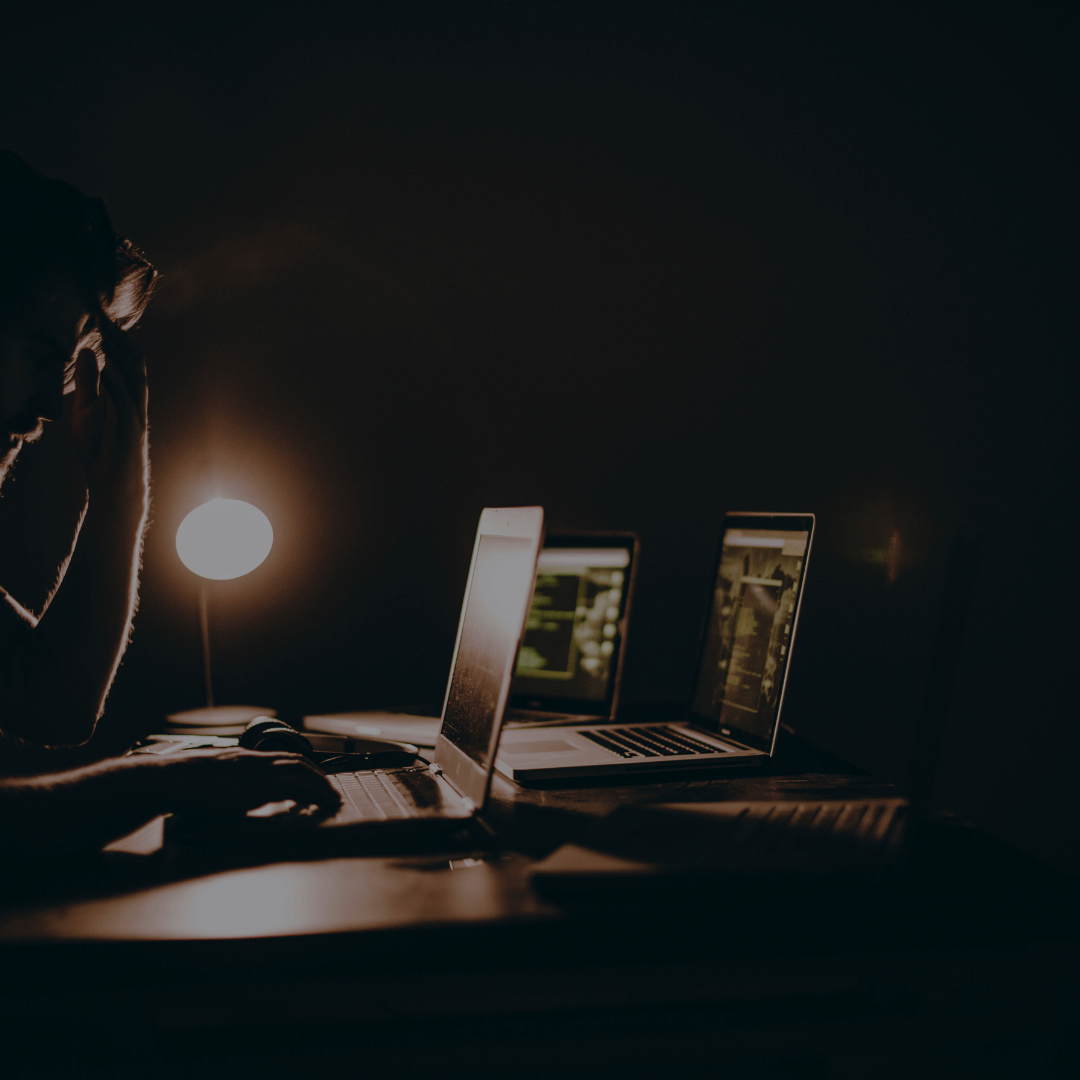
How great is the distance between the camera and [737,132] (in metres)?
1.71

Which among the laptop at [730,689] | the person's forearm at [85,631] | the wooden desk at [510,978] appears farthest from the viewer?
the person's forearm at [85,631]

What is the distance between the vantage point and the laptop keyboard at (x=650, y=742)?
1.12 metres

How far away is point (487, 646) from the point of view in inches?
38.1

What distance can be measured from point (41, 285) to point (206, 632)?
66 centimetres

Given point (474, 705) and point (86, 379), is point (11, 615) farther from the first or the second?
point (474, 705)

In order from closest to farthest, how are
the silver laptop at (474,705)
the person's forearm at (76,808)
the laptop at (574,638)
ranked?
the person's forearm at (76,808) → the silver laptop at (474,705) → the laptop at (574,638)

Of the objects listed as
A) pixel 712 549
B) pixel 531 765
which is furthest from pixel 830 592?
pixel 531 765

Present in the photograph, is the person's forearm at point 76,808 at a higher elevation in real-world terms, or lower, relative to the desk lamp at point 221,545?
lower

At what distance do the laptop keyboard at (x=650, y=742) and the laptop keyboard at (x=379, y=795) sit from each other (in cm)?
31

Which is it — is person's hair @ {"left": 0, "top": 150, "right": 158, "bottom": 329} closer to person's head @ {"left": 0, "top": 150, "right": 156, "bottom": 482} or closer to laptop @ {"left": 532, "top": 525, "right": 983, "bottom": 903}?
person's head @ {"left": 0, "top": 150, "right": 156, "bottom": 482}

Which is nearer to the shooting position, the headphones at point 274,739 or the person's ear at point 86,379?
the headphones at point 274,739

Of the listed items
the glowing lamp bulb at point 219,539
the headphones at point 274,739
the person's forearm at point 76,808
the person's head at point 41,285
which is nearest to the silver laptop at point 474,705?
the headphones at point 274,739

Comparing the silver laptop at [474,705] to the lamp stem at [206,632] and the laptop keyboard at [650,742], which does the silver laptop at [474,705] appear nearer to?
the laptop keyboard at [650,742]

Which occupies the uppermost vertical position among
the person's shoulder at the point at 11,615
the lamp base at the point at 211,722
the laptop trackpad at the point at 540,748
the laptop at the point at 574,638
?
the laptop at the point at 574,638
